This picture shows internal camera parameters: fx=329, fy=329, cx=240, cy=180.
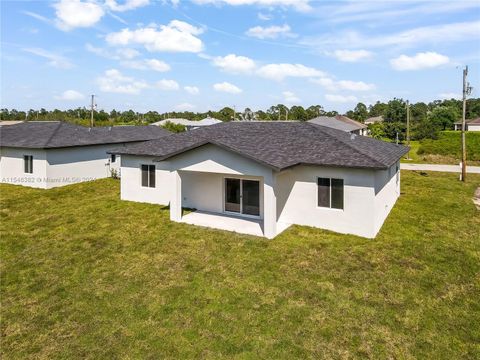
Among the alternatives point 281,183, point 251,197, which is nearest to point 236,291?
point 281,183

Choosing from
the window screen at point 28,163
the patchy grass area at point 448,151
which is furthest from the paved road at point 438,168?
the window screen at point 28,163

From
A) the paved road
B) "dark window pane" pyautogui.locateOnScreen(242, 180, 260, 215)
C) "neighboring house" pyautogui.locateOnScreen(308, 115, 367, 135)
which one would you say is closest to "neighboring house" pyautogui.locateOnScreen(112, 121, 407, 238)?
"dark window pane" pyautogui.locateOnScreen(242, 180, 260, 215)

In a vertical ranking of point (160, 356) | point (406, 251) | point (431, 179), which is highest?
point (431, 179)

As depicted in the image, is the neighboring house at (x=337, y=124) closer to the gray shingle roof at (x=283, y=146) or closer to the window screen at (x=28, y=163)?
the gray shingle roof at (x=283, y=146)

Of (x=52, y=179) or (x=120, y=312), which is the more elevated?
(x=52, y=179)

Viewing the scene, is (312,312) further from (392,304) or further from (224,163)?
(224,163)

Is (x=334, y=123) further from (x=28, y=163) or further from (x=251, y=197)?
(x=28, y=163)

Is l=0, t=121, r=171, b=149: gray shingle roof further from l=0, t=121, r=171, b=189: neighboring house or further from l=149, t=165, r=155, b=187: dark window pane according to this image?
l=149, t=165, r=155, b=187: dark window pane

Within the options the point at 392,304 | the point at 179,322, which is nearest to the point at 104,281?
the point at 179,322
